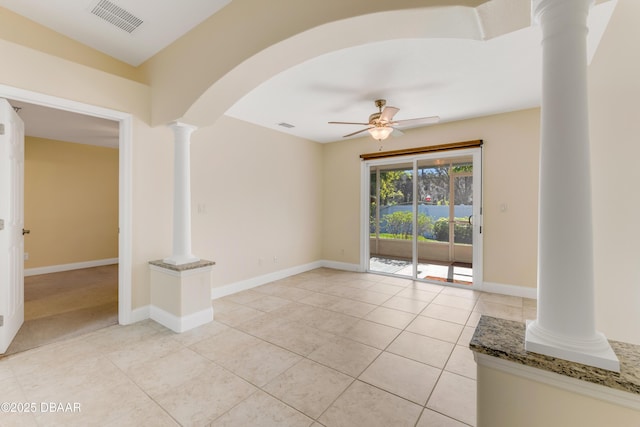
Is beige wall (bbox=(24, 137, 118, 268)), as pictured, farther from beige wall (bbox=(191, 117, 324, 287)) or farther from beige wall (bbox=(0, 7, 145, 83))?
beige wall (bbox=(191, 117, 324, 287))

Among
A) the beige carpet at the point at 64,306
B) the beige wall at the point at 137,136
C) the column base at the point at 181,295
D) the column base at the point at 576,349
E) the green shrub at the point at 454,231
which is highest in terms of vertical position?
the beige wall at the point at 137,136

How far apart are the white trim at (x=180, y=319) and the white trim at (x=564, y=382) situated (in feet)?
9.13

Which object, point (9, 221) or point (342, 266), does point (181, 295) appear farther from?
point (342, 266)

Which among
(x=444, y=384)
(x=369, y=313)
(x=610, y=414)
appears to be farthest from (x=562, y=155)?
(x=369, y=313)

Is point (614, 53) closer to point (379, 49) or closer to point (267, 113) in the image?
point (379, 49)

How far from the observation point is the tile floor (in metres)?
1.74

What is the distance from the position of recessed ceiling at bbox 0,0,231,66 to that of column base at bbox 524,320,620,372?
313 cm

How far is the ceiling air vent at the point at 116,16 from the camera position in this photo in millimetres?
2369

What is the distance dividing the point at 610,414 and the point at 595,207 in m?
1.71

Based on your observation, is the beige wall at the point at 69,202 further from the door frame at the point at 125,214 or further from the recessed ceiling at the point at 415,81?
the recessed ceiling at the point at 415,81

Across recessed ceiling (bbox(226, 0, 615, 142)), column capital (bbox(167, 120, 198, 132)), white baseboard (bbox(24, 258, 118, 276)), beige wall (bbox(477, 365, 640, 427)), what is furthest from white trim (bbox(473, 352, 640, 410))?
white baseboard (bbox(24, 258, 118, 276))

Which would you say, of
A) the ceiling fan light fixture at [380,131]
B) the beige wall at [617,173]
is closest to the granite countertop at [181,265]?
the ceiling fan light fixture at [380,131]

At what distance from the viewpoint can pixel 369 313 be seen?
3.41 m

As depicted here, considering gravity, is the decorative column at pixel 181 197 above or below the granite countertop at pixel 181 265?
above
